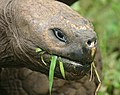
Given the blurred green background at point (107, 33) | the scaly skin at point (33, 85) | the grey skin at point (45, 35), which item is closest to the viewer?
the grey skin at point (45, 35)

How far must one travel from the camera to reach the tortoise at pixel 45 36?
101 inches

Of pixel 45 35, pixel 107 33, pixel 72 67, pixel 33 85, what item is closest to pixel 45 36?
pixel 45 35

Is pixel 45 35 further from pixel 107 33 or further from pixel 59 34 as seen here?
pixel 107 33

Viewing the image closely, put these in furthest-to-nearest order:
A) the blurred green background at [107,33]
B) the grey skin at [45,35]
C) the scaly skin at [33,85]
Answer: the blurred green background at [107,33]
the scaly skin at [33,85]
the grey skin at [45,35]

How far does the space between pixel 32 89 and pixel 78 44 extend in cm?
100

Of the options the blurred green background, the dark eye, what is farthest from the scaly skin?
the dark eye

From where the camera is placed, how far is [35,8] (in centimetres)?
278

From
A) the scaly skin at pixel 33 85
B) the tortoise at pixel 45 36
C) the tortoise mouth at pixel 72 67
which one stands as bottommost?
the scaly skin at pixel 33 85

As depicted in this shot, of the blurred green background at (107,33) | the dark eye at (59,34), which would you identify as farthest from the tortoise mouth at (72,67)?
the blurred green background at (107,33)

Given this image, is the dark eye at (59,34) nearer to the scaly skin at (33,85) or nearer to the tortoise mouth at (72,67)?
the tortoise mouth at (72,67)

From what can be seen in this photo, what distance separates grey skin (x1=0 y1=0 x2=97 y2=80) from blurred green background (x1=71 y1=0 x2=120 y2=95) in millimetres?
1151

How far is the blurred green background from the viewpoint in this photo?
13.8 ft

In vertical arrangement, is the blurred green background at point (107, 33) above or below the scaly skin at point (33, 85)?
below

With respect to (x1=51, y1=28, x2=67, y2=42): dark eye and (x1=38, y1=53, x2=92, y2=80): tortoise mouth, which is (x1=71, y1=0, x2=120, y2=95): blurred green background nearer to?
(x1=38, y1=53, x2=92, y2=80): tortoise mouth
